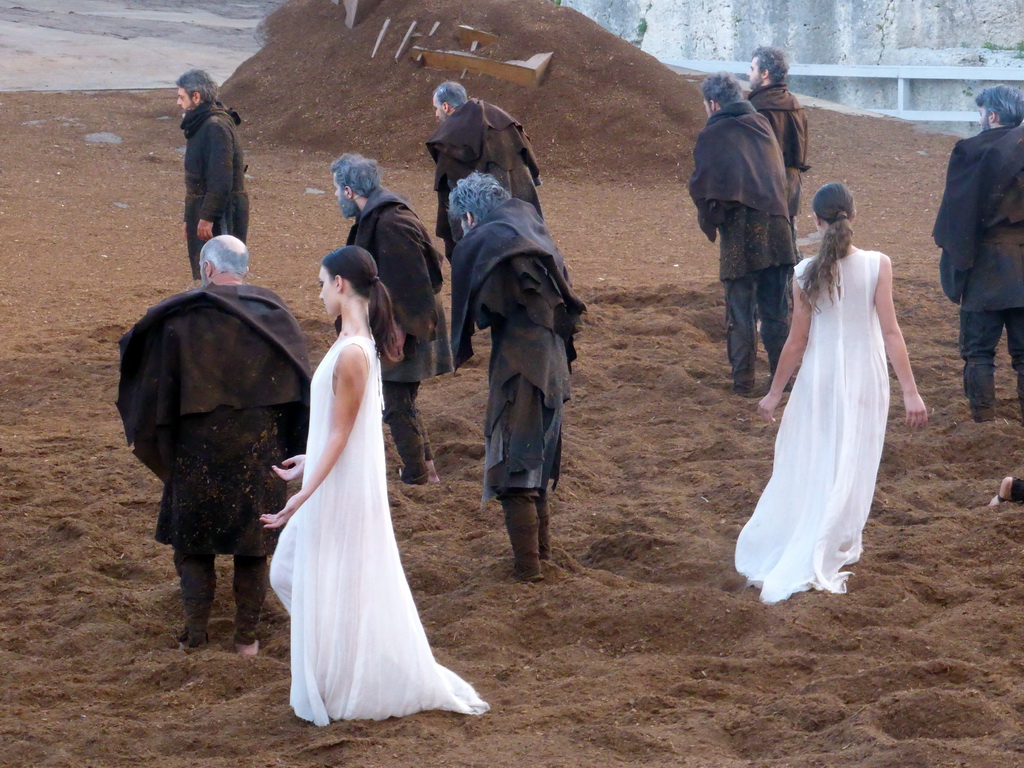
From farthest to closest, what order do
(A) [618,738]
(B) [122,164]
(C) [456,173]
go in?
(B) [122,164] → (C) [456,173] → (A) [618,738]

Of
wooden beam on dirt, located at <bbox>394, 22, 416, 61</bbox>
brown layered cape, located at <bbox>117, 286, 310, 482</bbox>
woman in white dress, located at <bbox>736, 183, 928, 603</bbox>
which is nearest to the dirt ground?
woman in white dress, located at <bbox>736, 183, 928, 603</bbox>

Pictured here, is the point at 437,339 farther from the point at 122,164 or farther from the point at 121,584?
the point at 122,164

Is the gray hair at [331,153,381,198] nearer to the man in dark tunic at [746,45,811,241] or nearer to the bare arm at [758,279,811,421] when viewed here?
the bare arm at [758,279,811,421]

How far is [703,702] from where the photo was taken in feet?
14.0

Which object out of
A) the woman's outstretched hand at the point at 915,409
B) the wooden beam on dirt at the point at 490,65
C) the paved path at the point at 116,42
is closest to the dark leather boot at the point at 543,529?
the woman's outstretched hand at the point at 915,409

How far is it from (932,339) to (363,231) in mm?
5122

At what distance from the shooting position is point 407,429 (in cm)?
676

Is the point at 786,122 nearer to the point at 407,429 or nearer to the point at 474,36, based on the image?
the point at 407,429

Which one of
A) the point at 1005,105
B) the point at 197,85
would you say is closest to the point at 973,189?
the point at 1005,105

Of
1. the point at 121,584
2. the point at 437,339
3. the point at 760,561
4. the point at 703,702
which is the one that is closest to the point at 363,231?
the point at 437,339

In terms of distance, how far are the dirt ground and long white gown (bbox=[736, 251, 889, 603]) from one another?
0.18 metres

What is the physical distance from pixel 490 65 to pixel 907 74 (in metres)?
7.26

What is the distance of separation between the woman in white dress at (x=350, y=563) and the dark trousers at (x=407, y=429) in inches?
95.8

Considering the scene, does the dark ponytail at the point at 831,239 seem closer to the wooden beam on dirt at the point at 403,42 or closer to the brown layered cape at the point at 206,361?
the brown layered cape at the point at 206,361
